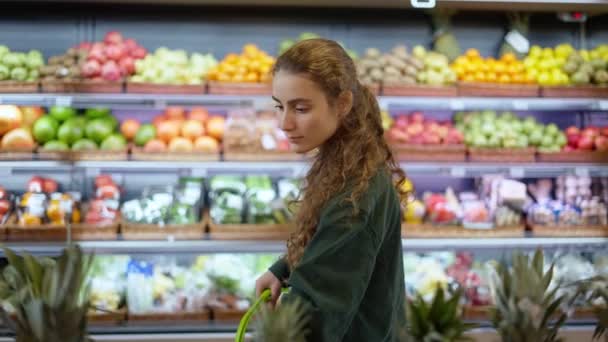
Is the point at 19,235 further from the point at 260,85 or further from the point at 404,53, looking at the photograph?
the point at 404,53

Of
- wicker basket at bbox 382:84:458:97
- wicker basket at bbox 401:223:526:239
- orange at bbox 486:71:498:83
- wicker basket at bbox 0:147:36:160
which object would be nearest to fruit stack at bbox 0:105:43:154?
wicker basket at bbox 0:147:36:160

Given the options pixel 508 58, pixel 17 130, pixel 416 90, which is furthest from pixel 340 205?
pixel 508 58

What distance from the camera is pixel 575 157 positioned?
4629 mm

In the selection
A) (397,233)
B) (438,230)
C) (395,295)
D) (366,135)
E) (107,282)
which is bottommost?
(107,282)

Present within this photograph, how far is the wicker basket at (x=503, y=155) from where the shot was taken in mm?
4594

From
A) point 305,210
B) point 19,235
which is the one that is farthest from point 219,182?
point 305,210

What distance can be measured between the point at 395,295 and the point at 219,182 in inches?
112

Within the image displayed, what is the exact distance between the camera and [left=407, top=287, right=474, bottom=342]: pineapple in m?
1.65

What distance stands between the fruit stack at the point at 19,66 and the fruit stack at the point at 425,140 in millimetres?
1908

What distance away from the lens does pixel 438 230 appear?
4.51 m

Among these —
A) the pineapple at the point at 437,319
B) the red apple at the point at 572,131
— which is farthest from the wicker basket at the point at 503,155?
the pineapple at the point at 437,319

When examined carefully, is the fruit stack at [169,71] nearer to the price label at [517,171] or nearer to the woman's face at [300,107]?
the price label at [517,171]

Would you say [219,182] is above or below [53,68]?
below

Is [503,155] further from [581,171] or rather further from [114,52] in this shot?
[114,52]
